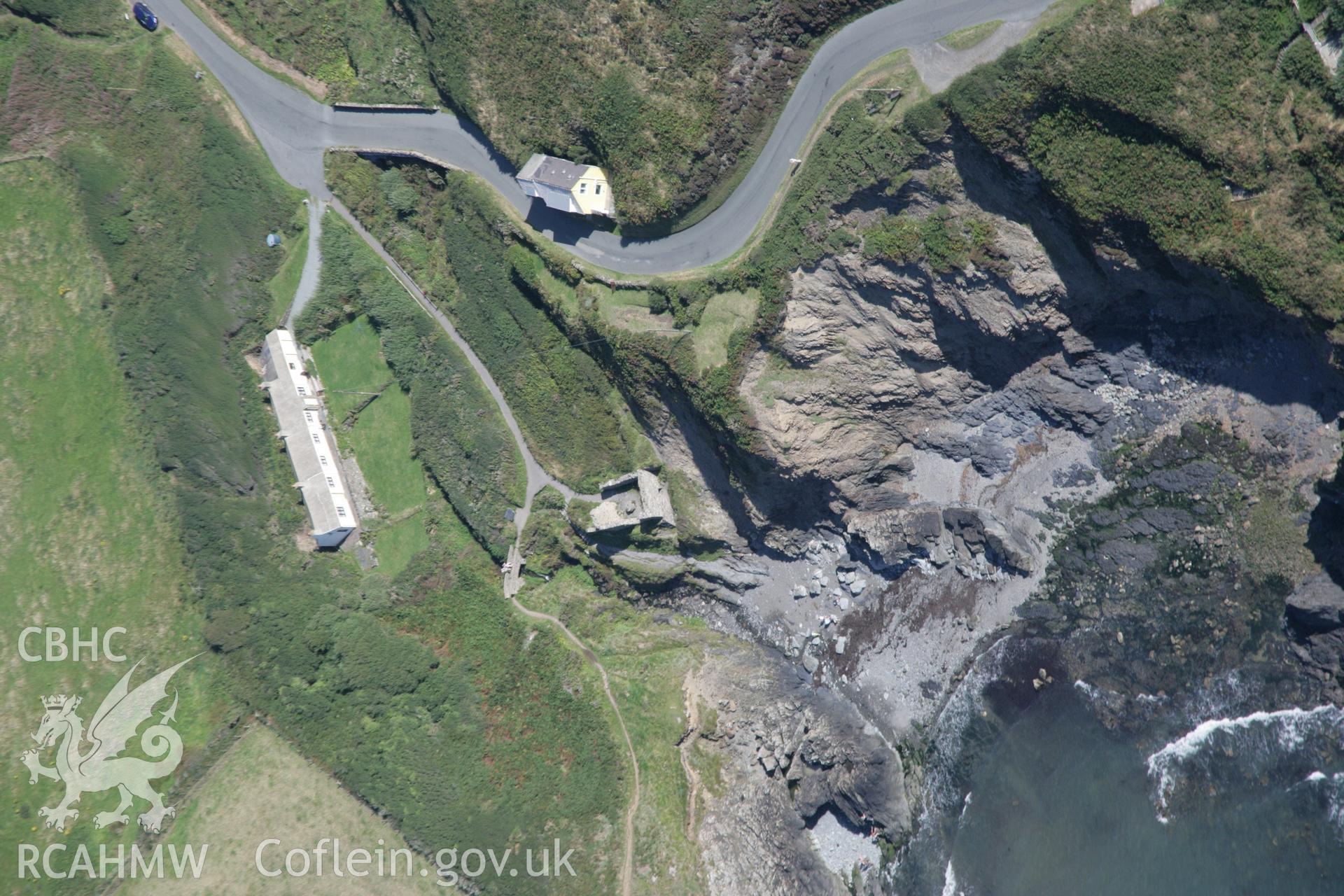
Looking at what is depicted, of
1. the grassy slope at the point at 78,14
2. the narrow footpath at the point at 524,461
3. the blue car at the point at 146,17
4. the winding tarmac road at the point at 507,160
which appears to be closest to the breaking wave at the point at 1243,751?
the winding tarmac road at the point at 507,160

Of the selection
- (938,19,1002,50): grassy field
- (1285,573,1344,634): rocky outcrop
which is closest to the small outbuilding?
(938,19,1002,50): grassy field

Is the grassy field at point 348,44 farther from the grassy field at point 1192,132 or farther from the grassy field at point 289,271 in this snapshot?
the grassy field at point 1192,132

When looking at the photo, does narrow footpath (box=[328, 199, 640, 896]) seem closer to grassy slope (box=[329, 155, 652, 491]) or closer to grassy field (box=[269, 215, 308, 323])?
grassy slope (box=[329, 155, 652, 491])

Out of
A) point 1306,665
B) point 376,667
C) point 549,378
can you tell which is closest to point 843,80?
point 549,378

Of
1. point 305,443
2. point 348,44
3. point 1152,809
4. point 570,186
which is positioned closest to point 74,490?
point 305,443

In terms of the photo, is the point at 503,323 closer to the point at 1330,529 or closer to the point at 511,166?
the point at 511,166

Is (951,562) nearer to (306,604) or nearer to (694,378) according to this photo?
(694,378)
